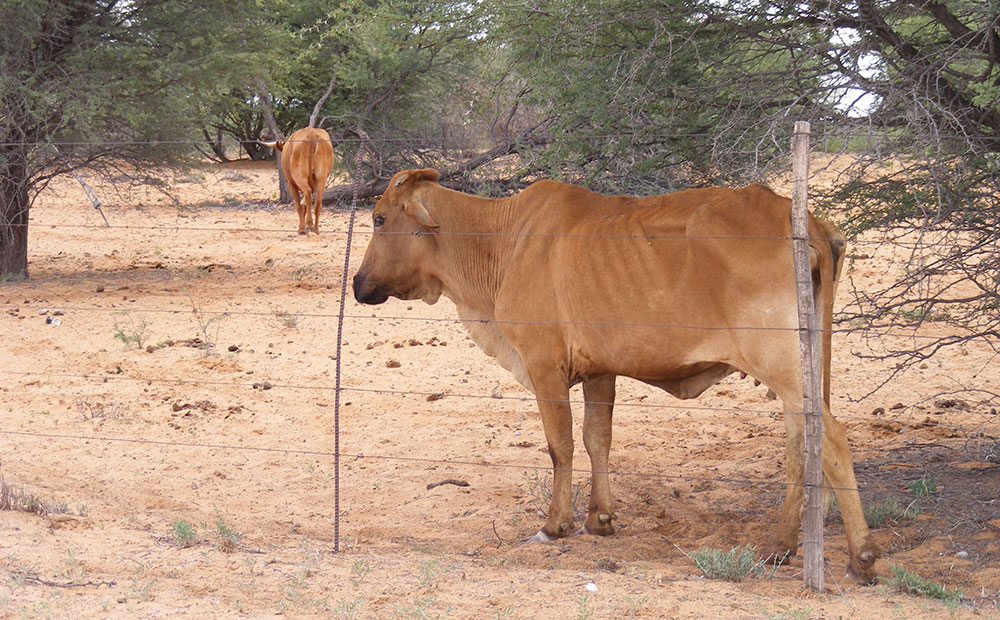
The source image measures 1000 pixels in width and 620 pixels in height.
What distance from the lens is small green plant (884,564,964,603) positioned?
4.43 metres

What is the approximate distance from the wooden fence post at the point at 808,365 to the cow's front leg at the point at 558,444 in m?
1.51

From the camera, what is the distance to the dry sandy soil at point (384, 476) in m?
4.48

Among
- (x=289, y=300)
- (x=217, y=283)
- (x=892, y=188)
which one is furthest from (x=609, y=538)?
(x=217, y=283)

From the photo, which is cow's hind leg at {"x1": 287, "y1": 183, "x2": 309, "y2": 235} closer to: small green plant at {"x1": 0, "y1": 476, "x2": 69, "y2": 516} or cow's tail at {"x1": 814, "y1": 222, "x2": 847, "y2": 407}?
small green plant at {"x1": 0, "y1": 476, "x2": 69, "y2": 516}

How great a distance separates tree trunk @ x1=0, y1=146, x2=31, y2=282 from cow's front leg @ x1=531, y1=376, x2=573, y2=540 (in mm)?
8896

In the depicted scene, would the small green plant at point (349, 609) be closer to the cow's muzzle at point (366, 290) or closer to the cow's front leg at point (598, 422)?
the cow's front leg at point (598, 422)

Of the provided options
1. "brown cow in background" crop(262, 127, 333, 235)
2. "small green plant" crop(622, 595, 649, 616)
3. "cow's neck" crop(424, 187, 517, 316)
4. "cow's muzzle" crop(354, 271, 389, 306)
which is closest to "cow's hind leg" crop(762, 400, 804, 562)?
"small green plant" crop(622, 595, 649, 616)

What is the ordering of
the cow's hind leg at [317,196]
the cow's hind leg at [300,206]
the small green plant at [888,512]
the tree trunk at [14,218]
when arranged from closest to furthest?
1. the small green plant at [888,512]
2. the tree trunk at [14,218]
3. the cow's hind leg at [317,196]
4. the cow's hind leg at [300,206]

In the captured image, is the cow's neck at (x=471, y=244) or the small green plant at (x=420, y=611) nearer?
the small green plant at (x=420, y=611)

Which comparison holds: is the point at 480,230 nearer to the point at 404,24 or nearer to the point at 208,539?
the point at 404,24

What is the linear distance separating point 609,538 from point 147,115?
28.8ft

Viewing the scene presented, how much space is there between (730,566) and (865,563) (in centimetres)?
58

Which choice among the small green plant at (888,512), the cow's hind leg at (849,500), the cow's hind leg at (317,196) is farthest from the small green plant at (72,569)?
the cow's hind leg at (317,196)

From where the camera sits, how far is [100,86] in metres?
12.0
